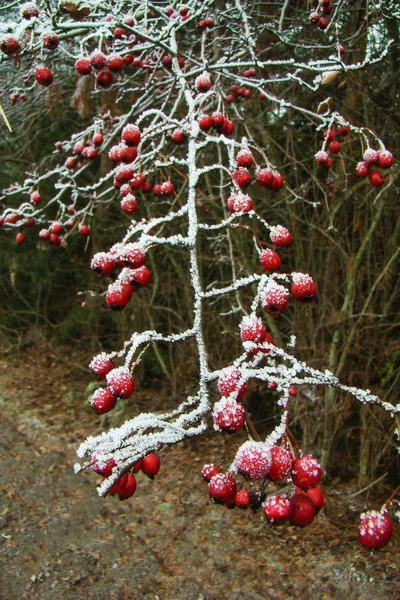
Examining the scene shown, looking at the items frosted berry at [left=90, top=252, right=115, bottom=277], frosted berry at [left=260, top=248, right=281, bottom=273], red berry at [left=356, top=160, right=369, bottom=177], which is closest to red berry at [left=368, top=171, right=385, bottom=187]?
red berry at [left=356, top=160, right=369, bottom=177]

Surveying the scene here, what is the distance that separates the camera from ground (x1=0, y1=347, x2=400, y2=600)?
312 cm

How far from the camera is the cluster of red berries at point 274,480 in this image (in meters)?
0.91

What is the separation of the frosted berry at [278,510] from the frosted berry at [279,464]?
70mm

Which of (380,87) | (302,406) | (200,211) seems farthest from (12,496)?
(380,87)

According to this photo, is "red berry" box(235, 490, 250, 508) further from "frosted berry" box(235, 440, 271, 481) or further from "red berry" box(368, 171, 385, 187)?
"red berry" box(368, 171, 385, 187)

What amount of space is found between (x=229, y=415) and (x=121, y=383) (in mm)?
270

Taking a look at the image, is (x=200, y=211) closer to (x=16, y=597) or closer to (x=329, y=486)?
(x=329, y=486)

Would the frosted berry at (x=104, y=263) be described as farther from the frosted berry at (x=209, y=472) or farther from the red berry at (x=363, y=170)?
the red berry at (x=363, y=170)

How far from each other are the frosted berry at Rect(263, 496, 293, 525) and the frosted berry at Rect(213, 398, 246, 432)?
8.3 inches

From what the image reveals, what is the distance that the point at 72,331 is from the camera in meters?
7.72

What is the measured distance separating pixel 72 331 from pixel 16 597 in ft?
16.0

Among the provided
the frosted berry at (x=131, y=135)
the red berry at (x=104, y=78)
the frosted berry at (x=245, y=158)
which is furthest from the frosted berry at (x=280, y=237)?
the red berry at (x=104, y=78)

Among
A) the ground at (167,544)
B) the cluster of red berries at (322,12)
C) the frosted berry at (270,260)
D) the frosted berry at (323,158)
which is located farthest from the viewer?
the ground at (167,544)

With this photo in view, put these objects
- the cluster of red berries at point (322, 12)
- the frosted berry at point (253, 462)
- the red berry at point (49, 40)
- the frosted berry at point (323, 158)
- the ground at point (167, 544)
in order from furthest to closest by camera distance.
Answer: the ground at point (167, 544) → the cluster of red berries at point (322, 12) → the frosted berry at point (323, 158) → the red berry at point (49, 40) → the frosted berry at point (253, 462)
